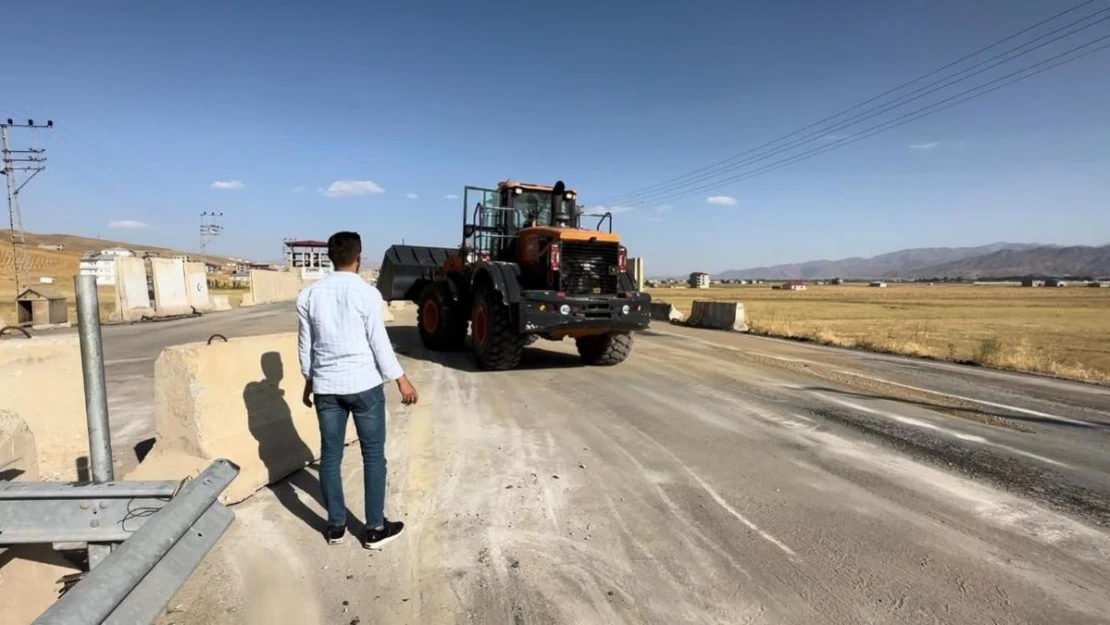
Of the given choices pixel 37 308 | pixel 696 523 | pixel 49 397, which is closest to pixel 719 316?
pixel 696 523

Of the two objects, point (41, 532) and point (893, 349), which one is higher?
point (41, 532)

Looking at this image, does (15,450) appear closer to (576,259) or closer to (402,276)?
(576,259)

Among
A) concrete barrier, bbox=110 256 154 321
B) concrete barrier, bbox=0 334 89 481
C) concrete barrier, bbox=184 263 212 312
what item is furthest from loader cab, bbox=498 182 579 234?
concrete barrier, bbox=184 263 212 312

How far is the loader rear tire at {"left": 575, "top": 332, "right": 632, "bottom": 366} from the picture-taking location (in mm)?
10289

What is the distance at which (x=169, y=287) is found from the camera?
22.4 metres

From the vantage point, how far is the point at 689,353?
12.4m

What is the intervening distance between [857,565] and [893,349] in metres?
12.4

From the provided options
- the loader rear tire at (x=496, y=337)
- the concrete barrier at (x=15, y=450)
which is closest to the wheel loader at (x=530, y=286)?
the loader rear tire at (x=496, y=337)

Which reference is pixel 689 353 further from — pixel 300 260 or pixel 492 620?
pixel 300 260

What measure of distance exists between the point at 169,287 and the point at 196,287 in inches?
74.7

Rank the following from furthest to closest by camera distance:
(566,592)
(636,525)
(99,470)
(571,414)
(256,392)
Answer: (571,414), (256,392), (636,525), (566,592), (99,470)

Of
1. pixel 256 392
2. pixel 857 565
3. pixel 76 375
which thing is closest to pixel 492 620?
pixel 857 565

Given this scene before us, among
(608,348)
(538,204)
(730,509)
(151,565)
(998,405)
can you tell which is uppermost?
(538,204)

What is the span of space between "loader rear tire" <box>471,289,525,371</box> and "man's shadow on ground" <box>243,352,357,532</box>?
446 centimetres
